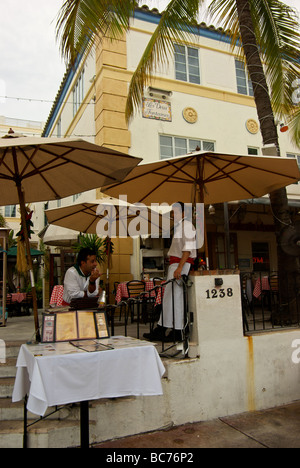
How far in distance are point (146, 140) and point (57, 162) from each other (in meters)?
6.51

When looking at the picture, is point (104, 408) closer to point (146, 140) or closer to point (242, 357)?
point (242, 357)

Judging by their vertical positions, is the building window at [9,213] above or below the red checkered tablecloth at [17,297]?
above

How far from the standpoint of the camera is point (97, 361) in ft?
8.98

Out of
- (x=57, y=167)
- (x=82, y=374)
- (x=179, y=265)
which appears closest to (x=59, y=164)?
(x=57, y=167)

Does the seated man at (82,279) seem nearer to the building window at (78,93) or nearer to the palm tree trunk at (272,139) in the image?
the palm tree trunk at (272,139)

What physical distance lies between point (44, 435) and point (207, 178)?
13.8 feet

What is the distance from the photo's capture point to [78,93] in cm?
1334

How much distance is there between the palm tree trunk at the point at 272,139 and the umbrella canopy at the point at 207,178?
Answer: 458mm

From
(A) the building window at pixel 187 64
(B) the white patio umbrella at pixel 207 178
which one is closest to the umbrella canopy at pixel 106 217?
(B) the white patio umbrella at pixel 207 178

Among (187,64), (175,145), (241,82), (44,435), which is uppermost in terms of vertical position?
(187,64)

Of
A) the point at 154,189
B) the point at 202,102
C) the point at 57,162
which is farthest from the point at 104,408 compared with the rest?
the point at 202,102

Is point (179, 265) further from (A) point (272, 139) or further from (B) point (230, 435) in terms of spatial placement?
(A) point (272, 139)

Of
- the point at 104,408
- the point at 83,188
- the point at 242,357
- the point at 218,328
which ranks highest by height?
the point at 83,188

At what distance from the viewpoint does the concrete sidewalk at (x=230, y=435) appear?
3.56 metres
